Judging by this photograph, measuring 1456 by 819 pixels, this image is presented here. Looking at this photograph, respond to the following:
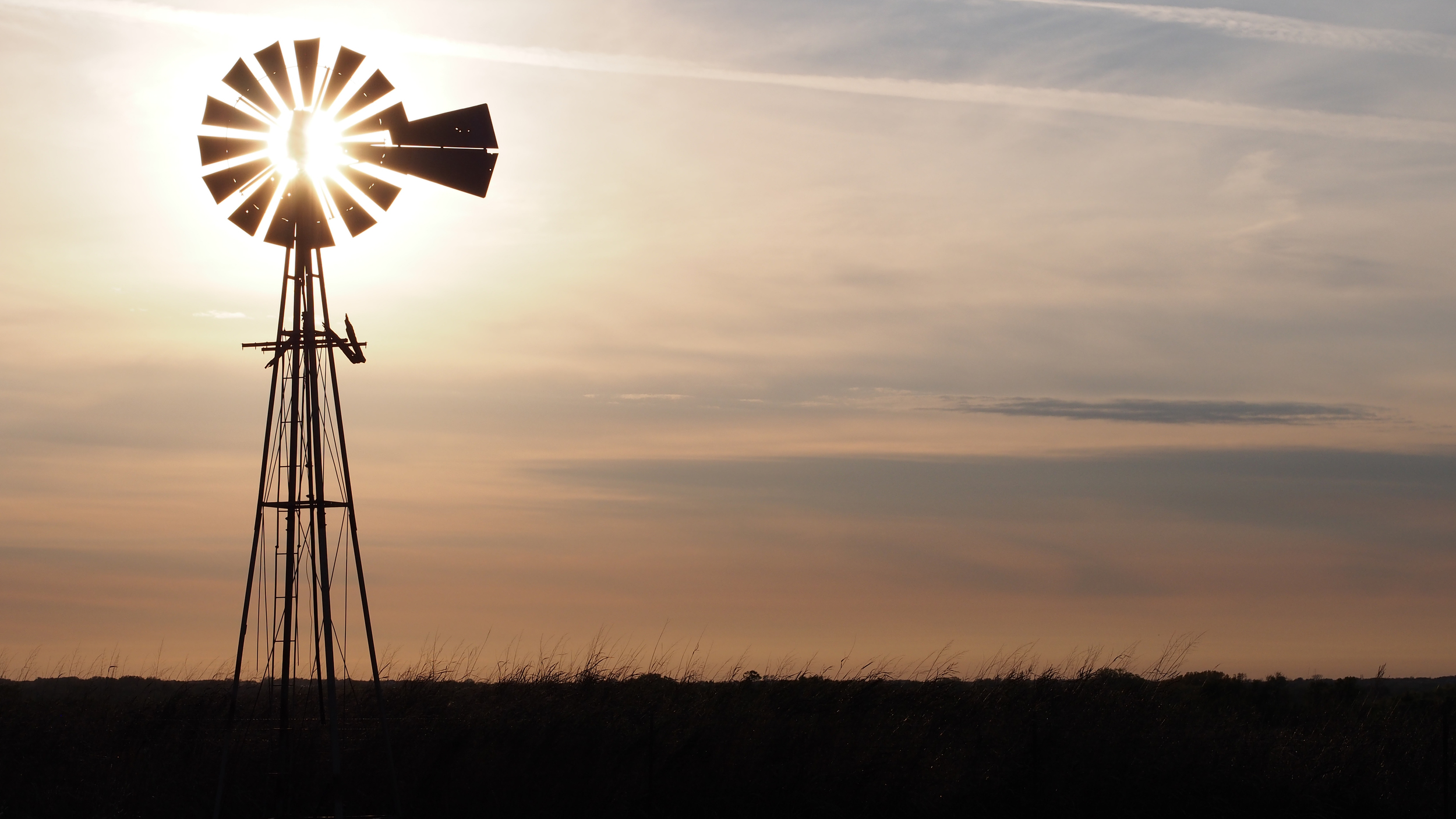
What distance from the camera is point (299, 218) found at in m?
16.8

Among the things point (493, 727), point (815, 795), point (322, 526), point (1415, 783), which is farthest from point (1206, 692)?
point (322, 526)

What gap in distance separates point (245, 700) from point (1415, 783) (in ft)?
81.4

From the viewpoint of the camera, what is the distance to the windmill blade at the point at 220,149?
16.9 metres

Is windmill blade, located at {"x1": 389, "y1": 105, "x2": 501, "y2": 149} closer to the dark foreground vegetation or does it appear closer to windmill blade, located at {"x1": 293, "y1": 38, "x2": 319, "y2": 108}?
windmill blade, located at {"x1": 293, "y1": 38, "x2": 319, "y2": 108}

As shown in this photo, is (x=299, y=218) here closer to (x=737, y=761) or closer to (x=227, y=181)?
(x=227, y=181)

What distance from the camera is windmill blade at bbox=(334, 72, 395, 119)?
55.5ft

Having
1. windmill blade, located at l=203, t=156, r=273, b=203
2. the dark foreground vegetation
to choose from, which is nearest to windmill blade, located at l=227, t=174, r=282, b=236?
windmill blade, located at l=203, t=156, r=273, b=203

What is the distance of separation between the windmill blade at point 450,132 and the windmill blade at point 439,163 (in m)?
0.08

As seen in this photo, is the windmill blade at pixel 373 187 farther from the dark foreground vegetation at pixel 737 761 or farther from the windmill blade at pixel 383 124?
the dark foreground vegetation at pixel 737 761

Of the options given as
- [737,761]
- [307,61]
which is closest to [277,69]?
[307,61]

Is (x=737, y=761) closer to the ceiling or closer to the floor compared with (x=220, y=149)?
closer to the floor

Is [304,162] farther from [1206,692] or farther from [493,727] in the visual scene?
[1206,692]

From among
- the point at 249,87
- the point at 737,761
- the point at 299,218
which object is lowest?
the point at 737,761

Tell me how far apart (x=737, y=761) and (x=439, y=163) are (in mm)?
10350
